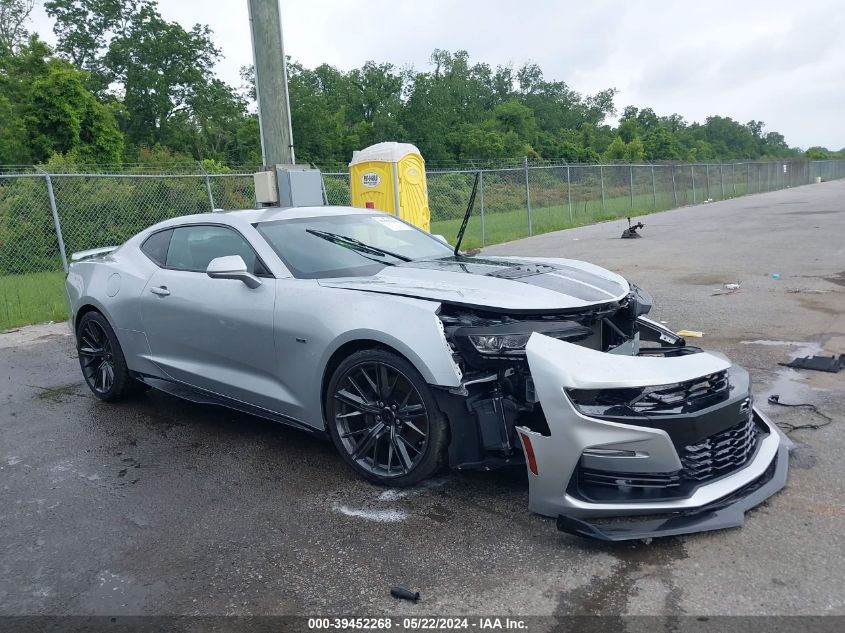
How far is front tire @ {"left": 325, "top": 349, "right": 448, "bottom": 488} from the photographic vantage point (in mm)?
3705

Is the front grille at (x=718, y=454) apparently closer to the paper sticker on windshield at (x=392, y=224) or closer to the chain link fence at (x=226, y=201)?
the paper sticker on windshield at (x=392, y=224)

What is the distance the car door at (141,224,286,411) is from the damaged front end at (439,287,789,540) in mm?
1379

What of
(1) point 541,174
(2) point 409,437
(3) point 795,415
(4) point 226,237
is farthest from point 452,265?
(1) point 541,174

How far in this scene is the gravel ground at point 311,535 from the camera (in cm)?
296

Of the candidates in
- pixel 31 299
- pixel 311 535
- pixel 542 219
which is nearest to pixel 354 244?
pixel 311 535

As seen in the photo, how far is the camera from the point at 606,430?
3160mm

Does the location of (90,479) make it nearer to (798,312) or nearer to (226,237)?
(226,237)

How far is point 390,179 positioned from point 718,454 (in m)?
9.62

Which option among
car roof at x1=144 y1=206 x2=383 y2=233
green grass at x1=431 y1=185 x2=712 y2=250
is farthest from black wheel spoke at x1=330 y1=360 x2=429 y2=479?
green grass at x1=431 y1=185 x2=712 y2=250

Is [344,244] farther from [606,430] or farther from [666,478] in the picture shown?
[666,478]

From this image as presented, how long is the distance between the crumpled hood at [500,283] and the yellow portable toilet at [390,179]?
25.4ft

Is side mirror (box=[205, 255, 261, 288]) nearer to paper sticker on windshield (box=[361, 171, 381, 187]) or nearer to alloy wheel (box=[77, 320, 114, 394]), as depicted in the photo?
alloy wheel (box=[77, 320, 114, 394])

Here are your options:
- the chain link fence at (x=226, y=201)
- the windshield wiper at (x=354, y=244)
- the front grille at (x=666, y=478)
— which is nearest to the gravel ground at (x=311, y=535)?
the front grille at (x=666, y=478)

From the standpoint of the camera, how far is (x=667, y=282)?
34.8 feet
